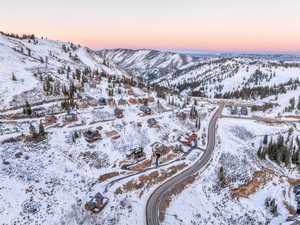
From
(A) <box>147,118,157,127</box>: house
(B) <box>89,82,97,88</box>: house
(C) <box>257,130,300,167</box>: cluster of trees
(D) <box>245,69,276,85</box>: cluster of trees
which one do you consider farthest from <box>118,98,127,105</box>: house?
(D) <box>245,69,276,85</box>: cluster of trees

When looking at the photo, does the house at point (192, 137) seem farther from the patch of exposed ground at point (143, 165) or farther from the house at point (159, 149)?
the patch of exposed ground at point (143, 165)

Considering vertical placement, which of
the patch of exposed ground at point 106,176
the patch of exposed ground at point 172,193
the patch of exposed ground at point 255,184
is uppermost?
the patch of exposed ground at point 106,176

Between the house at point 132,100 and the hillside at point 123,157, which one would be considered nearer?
the hillside at point 123,157

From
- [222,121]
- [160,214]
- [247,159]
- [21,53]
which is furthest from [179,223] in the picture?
[21,53]

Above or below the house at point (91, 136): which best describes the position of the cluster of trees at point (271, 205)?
below

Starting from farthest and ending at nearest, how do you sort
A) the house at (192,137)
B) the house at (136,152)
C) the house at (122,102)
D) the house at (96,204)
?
the house at (122,102)
the house at (192,137)
the house at (136,152)
the house at (96,204)

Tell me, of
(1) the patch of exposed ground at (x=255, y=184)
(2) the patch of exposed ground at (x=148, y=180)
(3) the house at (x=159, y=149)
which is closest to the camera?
(2) the patch of exposed ground at (x=148, y=180)

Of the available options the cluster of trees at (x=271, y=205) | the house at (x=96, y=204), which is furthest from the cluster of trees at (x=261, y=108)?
the house at (x=96, y=204)

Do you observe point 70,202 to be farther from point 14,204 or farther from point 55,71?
point 55,71
